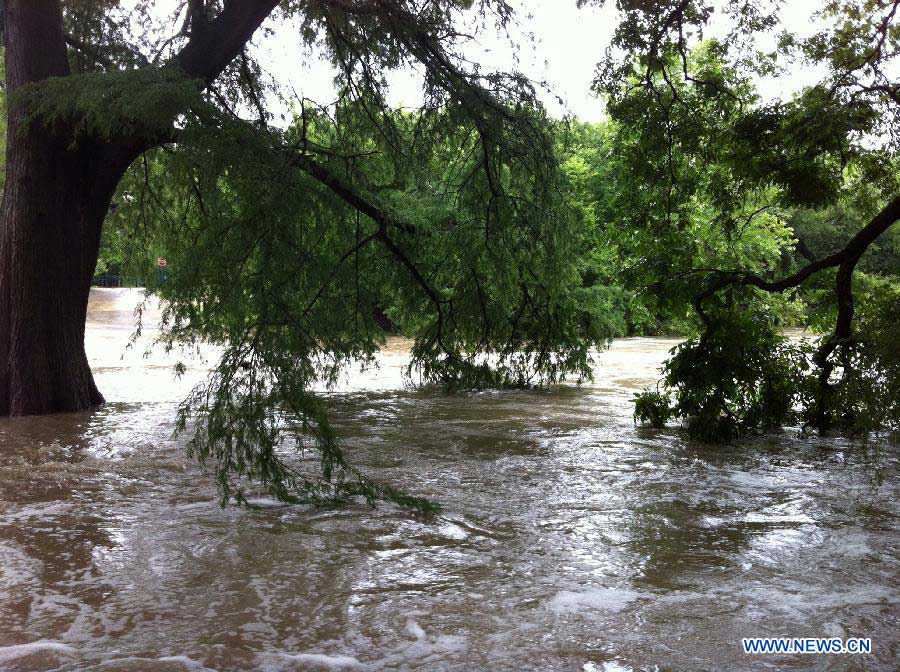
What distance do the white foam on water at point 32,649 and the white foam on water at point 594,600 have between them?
2200 mm

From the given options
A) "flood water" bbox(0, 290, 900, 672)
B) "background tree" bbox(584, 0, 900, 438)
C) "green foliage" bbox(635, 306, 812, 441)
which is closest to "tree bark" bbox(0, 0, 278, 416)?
"flood water" bbox(0, 290, 900, 672)

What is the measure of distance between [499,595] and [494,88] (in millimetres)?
6292

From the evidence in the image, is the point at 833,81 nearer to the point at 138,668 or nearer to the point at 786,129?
the point at 786,129

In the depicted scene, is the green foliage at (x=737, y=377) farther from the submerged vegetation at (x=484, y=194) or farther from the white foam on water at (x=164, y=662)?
the white foam on water at (x=164, y=662)

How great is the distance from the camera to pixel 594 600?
14.6 ft

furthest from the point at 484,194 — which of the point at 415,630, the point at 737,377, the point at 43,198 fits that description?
the point at 415,630

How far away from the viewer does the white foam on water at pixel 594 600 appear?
14.3ft

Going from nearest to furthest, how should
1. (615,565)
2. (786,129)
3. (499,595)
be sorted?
(499,595) < (615,565) < (786,129)

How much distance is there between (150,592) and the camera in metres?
4.56

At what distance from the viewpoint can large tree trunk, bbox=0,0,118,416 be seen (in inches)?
Result: 400

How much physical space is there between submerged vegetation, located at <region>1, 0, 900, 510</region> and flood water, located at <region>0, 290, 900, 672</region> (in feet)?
2.48

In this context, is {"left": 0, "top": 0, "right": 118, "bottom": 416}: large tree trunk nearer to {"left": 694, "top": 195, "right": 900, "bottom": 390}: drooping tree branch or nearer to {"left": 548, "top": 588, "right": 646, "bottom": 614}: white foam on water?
{"left": 694, "top": 195, "right": 900, "bottom": 390}: drooping tree branch

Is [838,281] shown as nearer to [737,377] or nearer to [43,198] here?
[737,377]

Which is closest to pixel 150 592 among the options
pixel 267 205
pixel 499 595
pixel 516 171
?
pixel 499 595
